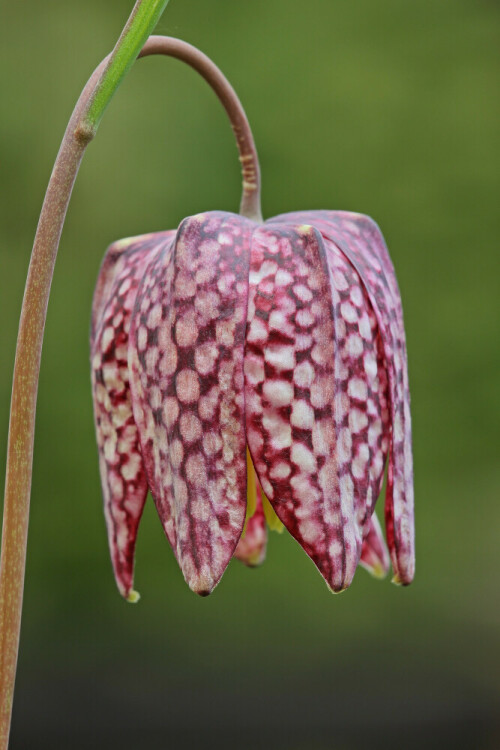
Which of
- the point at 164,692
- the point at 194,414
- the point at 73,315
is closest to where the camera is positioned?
the point at 194,414

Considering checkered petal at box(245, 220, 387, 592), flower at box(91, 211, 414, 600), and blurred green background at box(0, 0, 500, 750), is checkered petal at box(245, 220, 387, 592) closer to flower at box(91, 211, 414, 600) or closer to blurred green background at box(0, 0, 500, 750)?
flower at box(91, 211, 414, 600)

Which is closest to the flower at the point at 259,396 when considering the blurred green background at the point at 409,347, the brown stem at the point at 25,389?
the brown stem at the point at 25,389

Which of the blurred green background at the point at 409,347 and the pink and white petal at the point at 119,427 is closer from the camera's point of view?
the pink and white petal at the point at 119,427

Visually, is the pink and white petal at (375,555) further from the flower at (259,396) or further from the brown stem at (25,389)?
the brown stem at (25,389)

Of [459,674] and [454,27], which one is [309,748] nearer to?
[459,674]

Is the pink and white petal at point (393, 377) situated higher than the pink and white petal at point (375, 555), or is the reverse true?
the pink and white petal at point (393, 377)

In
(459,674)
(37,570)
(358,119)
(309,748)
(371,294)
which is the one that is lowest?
(309,748)

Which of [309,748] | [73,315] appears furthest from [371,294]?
[309,748]

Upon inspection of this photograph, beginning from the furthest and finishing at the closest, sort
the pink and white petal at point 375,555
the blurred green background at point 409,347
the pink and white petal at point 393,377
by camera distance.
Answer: the blurred green background at point 409,347 < the pink and white petal at point 375,555 < the pink and white petal at point 393,377
